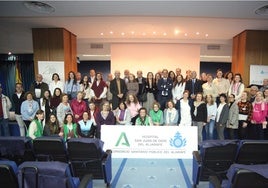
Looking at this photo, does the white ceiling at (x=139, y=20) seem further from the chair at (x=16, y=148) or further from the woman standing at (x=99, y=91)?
the chair at (x=16, y=148)

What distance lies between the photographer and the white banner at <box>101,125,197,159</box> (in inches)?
174

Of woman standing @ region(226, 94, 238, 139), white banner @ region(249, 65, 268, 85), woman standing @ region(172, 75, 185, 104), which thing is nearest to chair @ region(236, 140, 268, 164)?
woman standing @ region(226, 94, 238, 139)

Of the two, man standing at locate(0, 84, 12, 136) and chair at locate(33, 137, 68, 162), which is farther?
man standing at locate(0, 84, 12, 136)

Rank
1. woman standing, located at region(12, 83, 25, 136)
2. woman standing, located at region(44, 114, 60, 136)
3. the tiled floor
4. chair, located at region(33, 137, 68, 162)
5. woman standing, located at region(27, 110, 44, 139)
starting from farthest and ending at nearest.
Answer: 1. woman standing, located at region(12, 83, 25, 136)
2. woman standing, located at region(44, 114, 60, 136)
3. woman standing, located at region(27, 110, 44, 139)
4. the tiled floor
5. chair, located at region(33, 137, 68, 162)

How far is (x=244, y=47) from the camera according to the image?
758 cm

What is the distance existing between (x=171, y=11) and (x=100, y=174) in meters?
4.12

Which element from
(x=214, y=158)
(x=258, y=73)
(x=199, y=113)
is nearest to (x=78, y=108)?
(x=199, y=113)

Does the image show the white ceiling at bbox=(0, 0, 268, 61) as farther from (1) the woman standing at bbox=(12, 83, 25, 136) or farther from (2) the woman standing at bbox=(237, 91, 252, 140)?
(2) the woman standing at bbox=(237, 91, 252, 140)

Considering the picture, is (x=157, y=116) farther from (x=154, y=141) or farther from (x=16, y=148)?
(x=16, y=148)

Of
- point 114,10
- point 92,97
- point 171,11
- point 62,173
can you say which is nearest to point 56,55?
point 92,97

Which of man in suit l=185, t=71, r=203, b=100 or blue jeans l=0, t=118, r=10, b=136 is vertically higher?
man in suit l=185, t=71, r=203, b=100

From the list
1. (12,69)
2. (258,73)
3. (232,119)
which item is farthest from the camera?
(12,69)

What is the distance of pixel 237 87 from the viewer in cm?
549

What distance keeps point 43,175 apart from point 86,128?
265 centimetres
